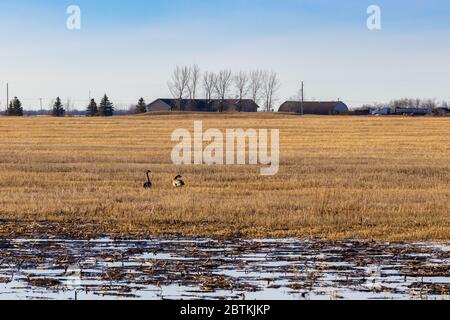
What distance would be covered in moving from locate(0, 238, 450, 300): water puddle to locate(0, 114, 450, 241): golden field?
1.46m

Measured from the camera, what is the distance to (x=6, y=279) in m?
13.0

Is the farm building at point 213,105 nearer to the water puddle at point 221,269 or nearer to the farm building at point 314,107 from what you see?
the farm building at point 314,107

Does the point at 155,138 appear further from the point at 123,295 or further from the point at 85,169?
the point at 123,295

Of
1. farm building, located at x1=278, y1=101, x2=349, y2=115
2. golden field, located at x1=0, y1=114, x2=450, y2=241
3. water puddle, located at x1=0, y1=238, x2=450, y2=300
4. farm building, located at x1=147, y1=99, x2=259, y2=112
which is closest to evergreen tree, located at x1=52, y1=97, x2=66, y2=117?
farm building, located at x1=147, y1=99, x2=259, y2=112

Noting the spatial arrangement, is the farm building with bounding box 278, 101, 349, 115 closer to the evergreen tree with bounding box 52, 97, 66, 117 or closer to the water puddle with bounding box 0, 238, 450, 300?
the evergreen tree with bounding box 52, 97, 66, 117

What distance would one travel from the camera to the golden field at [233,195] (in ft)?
61.8

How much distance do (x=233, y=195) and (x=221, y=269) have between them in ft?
39.9

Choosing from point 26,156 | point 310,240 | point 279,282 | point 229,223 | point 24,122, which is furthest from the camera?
point 24,122

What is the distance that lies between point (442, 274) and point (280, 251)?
127 inches

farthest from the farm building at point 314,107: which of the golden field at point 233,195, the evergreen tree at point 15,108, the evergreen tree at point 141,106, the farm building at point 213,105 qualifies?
the golden field at point 233,195

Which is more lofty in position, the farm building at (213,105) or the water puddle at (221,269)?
the farm building at (213,105)

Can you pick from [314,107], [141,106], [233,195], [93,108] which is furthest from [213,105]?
[233,195]

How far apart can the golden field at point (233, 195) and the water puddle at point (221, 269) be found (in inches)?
57.4

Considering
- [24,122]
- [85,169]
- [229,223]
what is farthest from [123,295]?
[24,122]
